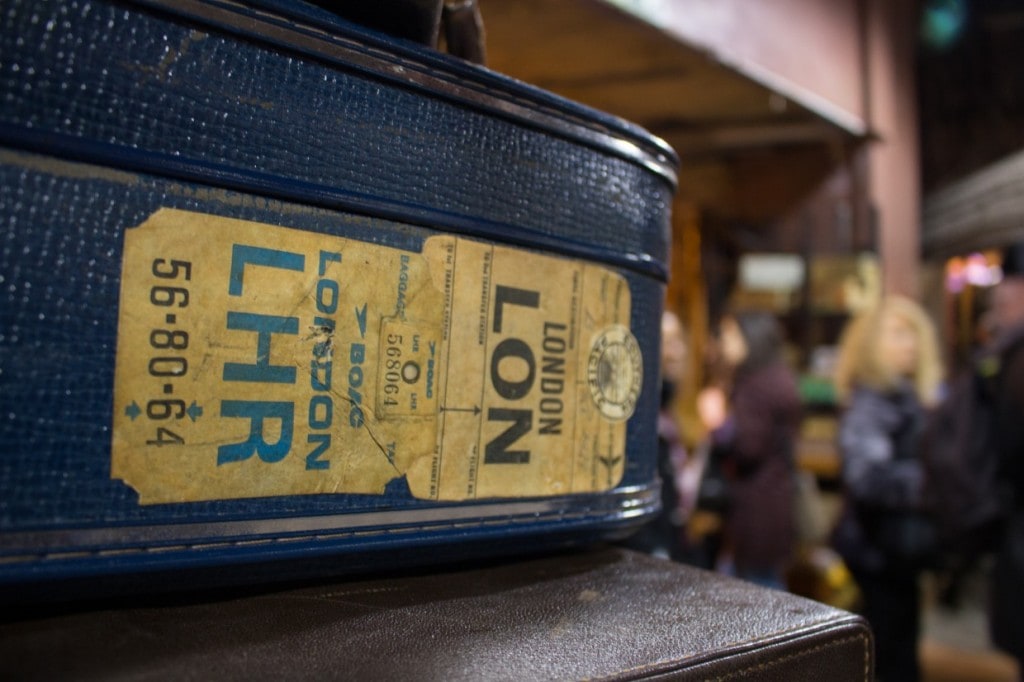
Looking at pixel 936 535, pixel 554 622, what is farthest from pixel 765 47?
pixel 554 622

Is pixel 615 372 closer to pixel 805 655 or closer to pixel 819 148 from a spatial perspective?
pixel 805 655

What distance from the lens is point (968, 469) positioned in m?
1.48

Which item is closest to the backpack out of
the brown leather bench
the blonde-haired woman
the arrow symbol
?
the blonde-haired woman

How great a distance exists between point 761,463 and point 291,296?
192 centimetres

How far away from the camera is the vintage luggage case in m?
0.38

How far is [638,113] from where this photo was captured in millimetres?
2520

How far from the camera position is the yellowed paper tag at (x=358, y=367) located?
404mm

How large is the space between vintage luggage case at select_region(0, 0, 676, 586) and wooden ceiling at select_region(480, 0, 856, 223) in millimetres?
1077

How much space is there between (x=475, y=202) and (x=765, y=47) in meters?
1.88

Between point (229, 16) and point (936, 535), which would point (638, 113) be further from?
point (229, 16)

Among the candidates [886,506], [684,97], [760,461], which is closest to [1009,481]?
[886,506]

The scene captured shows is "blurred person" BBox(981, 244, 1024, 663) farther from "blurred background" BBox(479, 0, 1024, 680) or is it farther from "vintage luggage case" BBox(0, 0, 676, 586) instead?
"vintage luggage case" BBox(0, 0, 676, 586)

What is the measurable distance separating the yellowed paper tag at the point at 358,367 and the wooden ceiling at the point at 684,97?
1.11 m

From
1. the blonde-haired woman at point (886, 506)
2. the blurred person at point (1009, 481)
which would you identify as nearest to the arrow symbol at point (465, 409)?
the blurred person at point (1009, 481)
